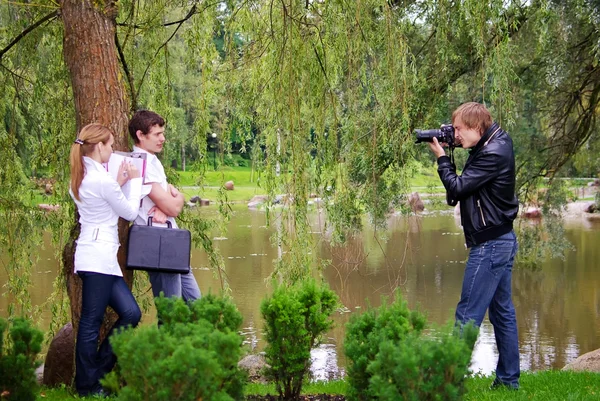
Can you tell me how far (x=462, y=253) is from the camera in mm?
17703

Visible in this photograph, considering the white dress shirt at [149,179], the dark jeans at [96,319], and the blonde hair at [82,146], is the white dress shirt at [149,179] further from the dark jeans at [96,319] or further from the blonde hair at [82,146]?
the dark jeans at [96,319]

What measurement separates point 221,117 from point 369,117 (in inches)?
61.9

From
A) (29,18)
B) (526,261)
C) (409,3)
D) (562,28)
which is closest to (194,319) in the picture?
(29,18)

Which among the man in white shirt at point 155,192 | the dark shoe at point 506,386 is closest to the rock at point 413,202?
the dark shoe at point 506,386

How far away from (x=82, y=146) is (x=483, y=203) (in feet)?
6.78

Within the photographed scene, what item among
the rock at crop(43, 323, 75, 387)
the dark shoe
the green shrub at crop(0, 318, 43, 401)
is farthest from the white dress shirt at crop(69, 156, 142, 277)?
the dark shoe

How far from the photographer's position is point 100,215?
156 inches

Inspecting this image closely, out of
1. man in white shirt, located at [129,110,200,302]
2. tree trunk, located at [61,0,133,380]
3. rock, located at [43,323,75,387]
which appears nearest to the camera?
man in white shirt, located at [129,110,200,302]

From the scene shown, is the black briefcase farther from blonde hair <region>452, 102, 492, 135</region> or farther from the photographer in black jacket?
blonde hair <region>452, 102, 492, 135</region>

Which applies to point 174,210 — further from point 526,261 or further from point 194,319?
point 526,261

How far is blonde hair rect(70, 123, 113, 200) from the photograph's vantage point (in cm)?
397

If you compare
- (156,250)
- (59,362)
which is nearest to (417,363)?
(156,250)

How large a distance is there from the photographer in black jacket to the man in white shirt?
145cm

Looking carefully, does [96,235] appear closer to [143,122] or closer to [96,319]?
[96,319]
